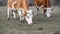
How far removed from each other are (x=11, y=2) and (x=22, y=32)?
8.51 feet

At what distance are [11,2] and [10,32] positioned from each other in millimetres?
2498

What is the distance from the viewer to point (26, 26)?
26.5 ft

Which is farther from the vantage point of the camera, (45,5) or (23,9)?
(45,5)

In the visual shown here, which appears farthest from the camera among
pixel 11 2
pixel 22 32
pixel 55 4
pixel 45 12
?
pixel 55 4

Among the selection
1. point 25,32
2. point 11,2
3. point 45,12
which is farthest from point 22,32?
point 45,12

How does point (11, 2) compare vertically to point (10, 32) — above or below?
above

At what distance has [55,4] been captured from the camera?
635 inches

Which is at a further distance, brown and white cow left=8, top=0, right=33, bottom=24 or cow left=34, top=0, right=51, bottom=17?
cow left=34, top=0, right=51, bottom=17

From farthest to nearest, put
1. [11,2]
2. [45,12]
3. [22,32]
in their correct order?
[45,12] < [11,2] < [22,32]

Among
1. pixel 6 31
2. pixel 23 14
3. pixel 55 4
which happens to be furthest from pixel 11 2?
pixel 55 4

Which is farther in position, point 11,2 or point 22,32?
point 11,2

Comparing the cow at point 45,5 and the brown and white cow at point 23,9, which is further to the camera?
the cow at point 45,5

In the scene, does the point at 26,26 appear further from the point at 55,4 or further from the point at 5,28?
the point at 55,4

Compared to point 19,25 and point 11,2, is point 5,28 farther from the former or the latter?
point 11,2
